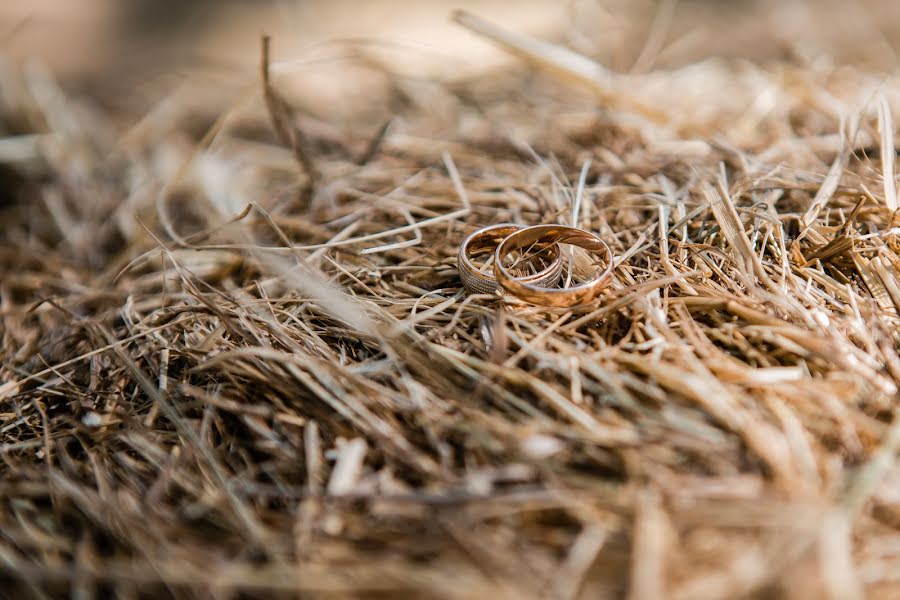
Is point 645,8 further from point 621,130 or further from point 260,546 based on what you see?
point 260,546

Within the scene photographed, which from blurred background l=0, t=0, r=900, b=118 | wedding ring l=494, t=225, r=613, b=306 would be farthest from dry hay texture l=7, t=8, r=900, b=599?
blurred background l=0, t=0, r=900, b=118

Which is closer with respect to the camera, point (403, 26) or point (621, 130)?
point (621, 130)

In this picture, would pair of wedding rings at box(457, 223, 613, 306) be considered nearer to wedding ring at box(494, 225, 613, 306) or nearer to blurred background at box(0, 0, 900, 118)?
wedding ring at box(494, 225, 613, 306)

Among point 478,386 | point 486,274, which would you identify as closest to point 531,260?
point 486,274

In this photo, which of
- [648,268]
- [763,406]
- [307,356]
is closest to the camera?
[763,406]

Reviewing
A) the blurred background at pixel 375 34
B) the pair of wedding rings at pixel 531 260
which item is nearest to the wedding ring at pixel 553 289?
the pair of wedding rings at pixel 531 260

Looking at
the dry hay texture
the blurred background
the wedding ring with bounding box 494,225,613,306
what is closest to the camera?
the dry hay texture

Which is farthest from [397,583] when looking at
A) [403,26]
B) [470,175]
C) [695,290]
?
[403,26]
